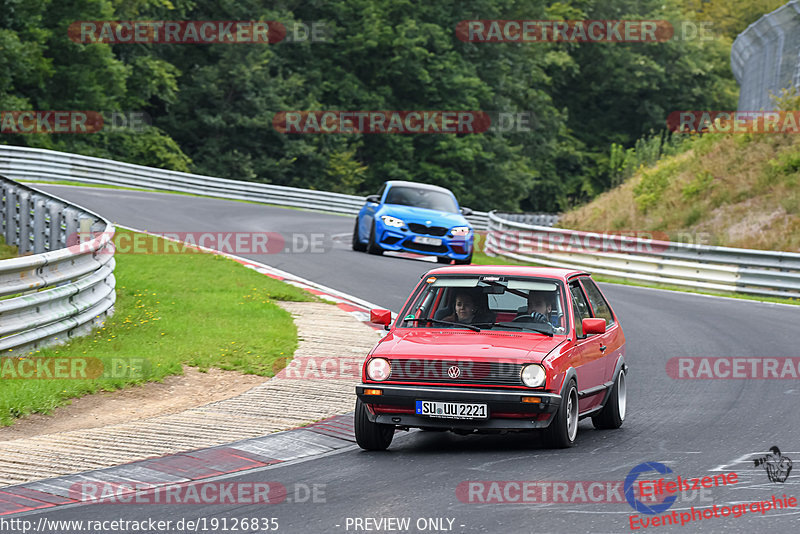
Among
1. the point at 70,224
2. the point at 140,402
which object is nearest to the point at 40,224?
the point at 70,224

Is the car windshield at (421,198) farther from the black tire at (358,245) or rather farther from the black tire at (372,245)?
the black tire at (358,245)

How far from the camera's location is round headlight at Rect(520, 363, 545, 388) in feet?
27.6

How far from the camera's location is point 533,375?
27.7ft

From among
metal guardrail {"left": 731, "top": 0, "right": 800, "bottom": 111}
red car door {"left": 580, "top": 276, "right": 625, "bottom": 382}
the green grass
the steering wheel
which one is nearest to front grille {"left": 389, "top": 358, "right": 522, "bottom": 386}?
the steering wheel

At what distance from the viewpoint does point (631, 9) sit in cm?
7944

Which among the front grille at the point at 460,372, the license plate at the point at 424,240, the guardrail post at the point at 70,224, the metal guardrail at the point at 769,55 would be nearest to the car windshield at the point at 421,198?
the license plate at the point at 424,240

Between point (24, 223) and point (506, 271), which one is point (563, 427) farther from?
point (24, 223)

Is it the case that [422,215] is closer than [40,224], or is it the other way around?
[40,224]

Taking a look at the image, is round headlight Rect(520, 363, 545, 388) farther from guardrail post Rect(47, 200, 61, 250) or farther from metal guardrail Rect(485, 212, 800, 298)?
metal guardrail Rect(485, 212, 800, 298)

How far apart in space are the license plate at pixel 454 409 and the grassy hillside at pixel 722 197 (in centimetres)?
1942

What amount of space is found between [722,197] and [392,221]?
10.6m

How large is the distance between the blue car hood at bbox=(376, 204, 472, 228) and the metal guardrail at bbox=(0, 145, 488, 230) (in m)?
16.5

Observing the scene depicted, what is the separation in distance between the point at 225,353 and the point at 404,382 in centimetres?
438

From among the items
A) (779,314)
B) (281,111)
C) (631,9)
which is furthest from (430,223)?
(631,9)
